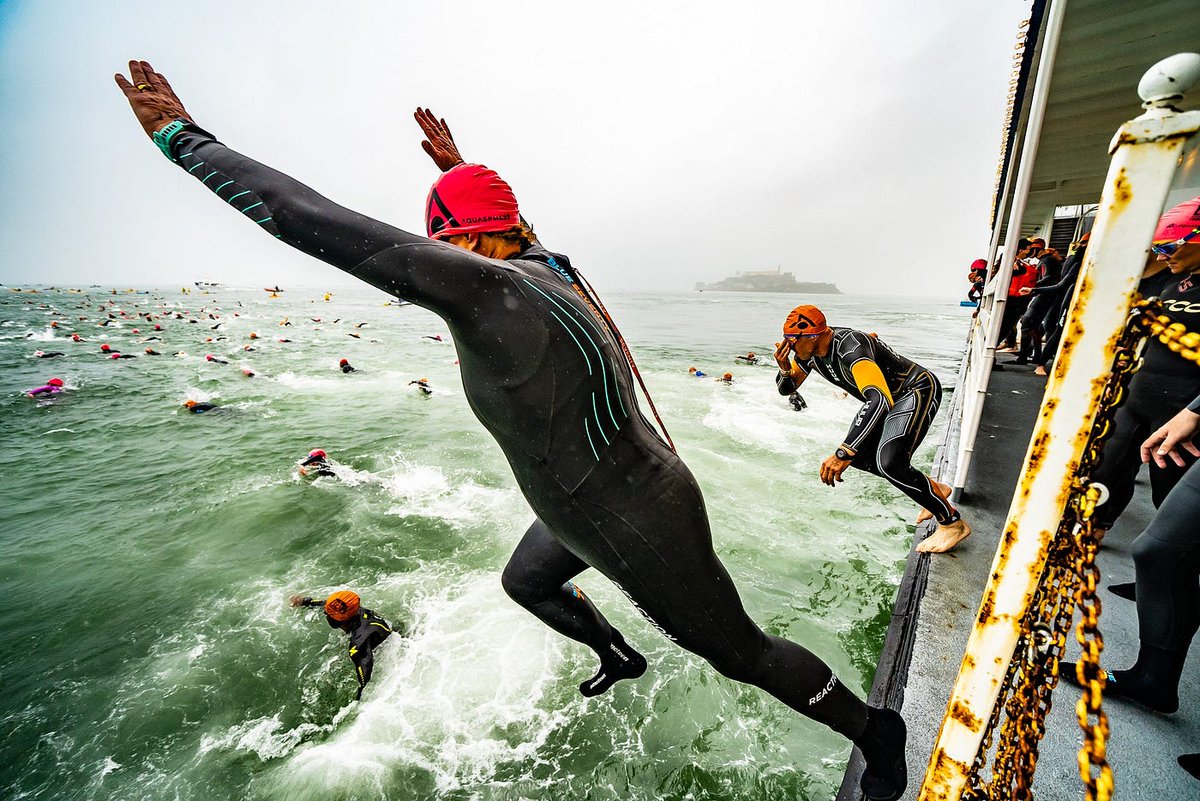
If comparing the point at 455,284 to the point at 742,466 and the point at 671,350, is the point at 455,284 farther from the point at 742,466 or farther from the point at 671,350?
the point at 671,350

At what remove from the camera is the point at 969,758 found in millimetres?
1071

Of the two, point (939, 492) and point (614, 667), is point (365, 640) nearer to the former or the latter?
point (614, 667)

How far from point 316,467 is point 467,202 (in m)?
8.02

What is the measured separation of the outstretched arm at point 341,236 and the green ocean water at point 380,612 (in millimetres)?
3016

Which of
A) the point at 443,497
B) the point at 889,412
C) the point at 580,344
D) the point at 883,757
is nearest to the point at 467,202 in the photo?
the point at 580,344

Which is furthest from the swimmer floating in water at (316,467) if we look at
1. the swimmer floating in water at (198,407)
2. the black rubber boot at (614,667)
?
the black rubber boot at (614,667)

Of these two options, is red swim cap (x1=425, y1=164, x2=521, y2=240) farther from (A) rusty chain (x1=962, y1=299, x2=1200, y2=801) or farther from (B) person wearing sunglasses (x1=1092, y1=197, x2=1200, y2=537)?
(B) person wearing sunglasses (x1=1092, y1=197, x2=1200, y2=537)

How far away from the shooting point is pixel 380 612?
14.5ft

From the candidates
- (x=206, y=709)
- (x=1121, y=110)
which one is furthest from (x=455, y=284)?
(x=1121, y=110)

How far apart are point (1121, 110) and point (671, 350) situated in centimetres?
1892

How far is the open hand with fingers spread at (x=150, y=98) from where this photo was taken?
1.42m

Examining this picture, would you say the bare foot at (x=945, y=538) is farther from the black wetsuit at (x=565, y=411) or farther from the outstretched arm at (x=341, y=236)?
the outstretched arm at (x=341, y=236)

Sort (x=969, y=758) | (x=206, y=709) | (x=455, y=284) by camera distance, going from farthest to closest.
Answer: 1. (x=206, y=709)
2. (x=455, y=284)
3. (x=969, y=758)

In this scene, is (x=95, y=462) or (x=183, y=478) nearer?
(x=183, y=478)
